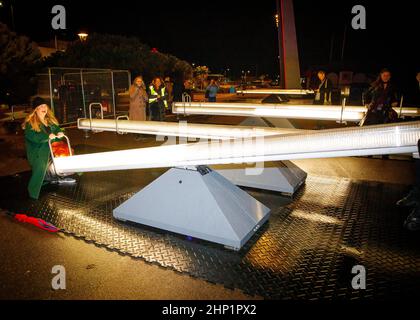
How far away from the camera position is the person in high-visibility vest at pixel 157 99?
10.2m

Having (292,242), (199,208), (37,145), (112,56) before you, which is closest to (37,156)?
(37,145)

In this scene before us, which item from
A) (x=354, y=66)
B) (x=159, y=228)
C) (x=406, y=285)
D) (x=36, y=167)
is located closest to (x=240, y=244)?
(x=159, y=228)

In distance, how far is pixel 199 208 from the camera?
370cm

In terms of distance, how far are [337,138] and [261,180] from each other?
3.07 metres

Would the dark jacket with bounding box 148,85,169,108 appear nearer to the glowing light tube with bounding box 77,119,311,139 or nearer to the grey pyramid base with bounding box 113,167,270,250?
the glowing light tube with bounding box 77,119,311,139

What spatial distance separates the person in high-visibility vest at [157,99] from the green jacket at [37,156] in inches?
211

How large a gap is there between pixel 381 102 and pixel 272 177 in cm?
245

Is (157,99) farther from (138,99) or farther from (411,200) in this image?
(411,200)

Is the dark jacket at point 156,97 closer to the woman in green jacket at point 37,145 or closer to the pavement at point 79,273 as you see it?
the woman in green jacket at point 37,145

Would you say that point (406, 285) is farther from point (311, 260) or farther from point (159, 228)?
point (159, 228)

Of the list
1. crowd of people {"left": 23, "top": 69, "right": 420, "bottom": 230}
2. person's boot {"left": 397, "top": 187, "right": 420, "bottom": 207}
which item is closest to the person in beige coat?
crowd of people {"left": 23, "top": 69, "right": 420, "bottom": 230}

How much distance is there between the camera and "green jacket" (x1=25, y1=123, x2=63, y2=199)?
16.5ft

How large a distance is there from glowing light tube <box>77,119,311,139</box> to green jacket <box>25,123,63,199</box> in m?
1.21

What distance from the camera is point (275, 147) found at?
2660mm
